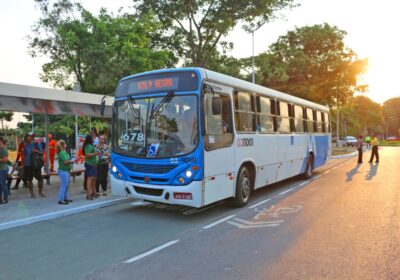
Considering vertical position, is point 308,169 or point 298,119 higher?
point 298,119

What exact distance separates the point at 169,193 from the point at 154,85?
7.62 ft

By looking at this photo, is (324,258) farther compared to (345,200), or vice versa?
(345,200)

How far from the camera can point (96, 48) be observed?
23688 millimetres

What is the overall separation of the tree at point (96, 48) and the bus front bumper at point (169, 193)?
55.1 ft

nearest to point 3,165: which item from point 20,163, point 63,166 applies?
point 63,166

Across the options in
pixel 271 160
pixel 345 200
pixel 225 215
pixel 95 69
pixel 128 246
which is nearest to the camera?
pixel 128 246

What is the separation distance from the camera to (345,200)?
9430 mm

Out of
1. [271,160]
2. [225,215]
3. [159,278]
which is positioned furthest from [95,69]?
[159,278]

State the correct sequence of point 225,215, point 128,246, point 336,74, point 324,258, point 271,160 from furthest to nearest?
point 336,74 < point 271,160 < point 225,215 < point 128,246 < point 324,258

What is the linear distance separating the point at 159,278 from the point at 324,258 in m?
2.35

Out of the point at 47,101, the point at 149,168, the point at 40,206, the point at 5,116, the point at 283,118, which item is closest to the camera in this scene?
the point at 149,168

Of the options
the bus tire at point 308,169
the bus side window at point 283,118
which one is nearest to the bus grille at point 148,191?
the bus side window at point 283,118

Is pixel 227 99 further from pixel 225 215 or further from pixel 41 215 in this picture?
pixel 41 215

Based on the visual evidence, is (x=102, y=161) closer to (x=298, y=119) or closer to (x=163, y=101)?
(x=163, y=101)
